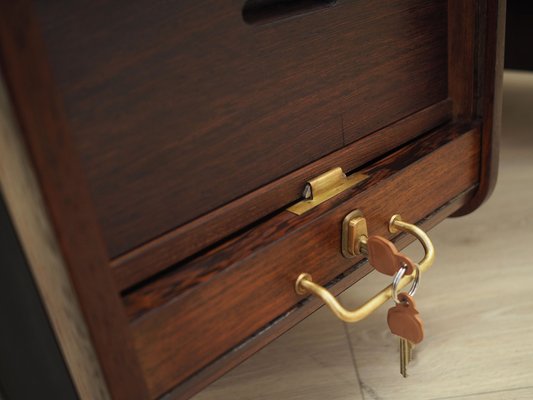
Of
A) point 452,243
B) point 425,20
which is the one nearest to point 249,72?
point 425,20

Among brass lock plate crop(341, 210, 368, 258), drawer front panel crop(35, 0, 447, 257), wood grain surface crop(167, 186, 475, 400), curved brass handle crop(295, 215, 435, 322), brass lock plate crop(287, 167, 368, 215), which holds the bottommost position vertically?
wood grain surface crop(167, 186, 475, 400)

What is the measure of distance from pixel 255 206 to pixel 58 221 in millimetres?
129

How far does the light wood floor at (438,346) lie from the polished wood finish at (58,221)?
0.22m

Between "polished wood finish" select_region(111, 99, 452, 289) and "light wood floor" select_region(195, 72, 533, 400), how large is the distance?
0.18 m

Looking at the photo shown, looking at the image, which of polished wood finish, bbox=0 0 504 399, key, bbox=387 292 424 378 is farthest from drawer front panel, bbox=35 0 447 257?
key, bbox=387 292 424 378

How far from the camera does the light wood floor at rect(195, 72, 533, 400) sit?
452 millimetres

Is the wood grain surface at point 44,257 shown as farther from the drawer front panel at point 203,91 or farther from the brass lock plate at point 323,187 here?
the brass lock plate at point 323,187

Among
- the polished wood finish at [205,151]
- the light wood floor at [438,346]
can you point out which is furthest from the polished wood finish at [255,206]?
the light wood floor at [438,346]

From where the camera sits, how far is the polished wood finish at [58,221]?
0.21 metres

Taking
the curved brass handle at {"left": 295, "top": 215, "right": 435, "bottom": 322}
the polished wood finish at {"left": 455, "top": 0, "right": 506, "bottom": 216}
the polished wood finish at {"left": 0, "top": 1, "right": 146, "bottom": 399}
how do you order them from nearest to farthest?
the polished wood finish at {"left": 0, "top": 1, "right": 146, "bottom": 399} < the curved brass handle at {"left": 295, "top": 215, "right": 435, "bottom": 322} < the polished wood finish at {"left": 455, "top": 0, "right": 506, "bottom": 216}

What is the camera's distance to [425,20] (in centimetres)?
41

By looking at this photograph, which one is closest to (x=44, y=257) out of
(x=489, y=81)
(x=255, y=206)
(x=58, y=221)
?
(x=58, y=221)

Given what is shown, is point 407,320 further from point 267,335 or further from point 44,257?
point 44,257

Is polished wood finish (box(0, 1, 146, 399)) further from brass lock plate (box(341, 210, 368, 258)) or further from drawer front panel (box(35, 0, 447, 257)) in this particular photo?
brass lock plate (box(341, 210, 368, 258))
